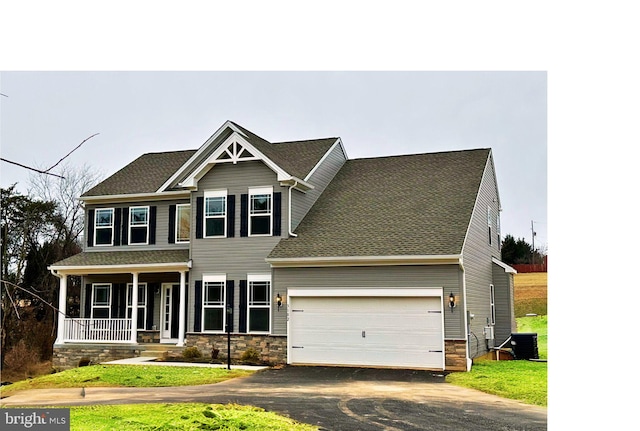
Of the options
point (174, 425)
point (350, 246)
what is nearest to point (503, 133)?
point (350, 246)

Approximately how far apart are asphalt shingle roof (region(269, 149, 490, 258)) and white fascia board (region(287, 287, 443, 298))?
0.86 m

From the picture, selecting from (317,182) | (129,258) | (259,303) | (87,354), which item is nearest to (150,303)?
(129,258)

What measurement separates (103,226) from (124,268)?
2760 millimetres

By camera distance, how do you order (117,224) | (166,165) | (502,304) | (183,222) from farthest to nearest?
(166,165)
(117,224)
(502,304)
(183,222)

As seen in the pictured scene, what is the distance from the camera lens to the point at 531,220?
2605 cm

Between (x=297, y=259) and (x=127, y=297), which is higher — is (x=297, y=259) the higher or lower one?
the higher one

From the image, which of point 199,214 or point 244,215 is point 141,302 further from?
point 244,215

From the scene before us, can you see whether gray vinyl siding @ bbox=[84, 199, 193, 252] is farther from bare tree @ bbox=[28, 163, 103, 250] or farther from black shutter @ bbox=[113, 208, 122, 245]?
bare tree @ bbox=[28, 163, 103, 250]

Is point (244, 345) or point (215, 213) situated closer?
point (244, 345)

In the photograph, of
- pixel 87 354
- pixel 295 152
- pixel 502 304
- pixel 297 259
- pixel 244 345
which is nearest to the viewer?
pixel 297 259

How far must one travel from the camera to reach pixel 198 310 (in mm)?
17469

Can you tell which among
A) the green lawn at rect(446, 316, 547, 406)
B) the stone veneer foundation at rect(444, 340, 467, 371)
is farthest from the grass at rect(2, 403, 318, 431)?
the stone veneer foundation at rect(444, 340, 467, 371)

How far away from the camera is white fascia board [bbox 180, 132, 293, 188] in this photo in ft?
55.4
